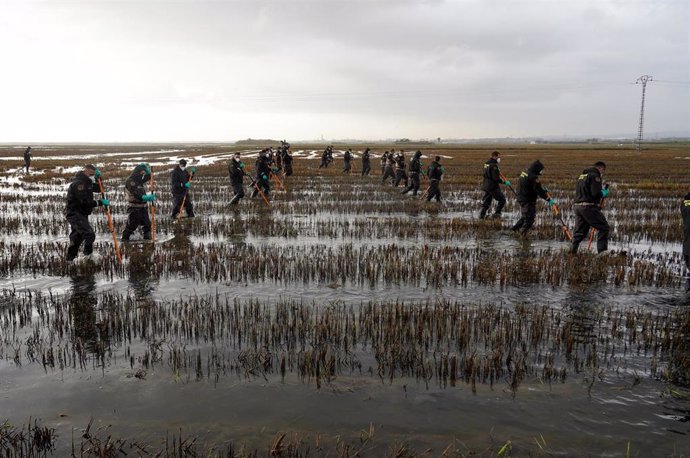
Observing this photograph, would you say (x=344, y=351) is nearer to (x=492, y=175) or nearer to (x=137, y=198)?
(x=137, y=198)

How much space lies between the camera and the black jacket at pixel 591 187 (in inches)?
386

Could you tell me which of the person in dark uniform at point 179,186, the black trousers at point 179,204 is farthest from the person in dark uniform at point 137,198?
the black trousers at point 179,204

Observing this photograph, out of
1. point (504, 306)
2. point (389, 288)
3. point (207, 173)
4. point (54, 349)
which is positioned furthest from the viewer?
point (207, 173)

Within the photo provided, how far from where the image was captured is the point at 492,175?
14578 millimetres

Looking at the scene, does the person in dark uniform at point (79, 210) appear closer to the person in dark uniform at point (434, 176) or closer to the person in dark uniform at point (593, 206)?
the person in dark uniform at point (593, 206)

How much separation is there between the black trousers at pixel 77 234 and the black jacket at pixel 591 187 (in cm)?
1026

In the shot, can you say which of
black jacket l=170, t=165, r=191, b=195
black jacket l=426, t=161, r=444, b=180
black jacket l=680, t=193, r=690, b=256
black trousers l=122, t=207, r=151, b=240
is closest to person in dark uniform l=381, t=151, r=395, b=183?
black jacket l=426, t=161, r=444, b=180

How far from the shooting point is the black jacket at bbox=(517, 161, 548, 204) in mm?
11812

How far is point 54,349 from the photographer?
17.9 feet

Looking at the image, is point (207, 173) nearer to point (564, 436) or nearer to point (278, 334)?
point (278, 334)

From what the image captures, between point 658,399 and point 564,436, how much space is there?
126 cm

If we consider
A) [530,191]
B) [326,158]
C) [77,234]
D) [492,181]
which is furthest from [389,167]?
[77,234]

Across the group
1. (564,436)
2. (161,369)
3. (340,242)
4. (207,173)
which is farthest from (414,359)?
(207,173)

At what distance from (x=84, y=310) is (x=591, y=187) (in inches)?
379
